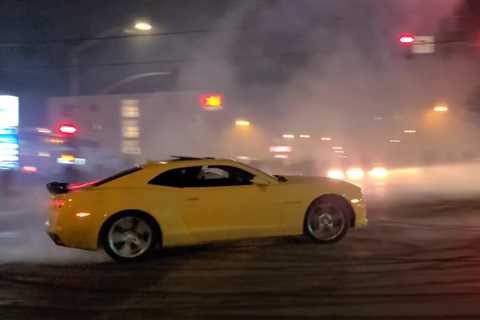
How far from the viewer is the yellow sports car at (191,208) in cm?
802

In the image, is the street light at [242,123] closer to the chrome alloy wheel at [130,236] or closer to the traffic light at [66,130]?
the traffic light at [66,130]

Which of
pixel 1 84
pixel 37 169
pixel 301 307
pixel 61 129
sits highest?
pixel 1 84

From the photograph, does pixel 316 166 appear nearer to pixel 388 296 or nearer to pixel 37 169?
pixel 37 169

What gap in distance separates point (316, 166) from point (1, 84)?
17419 mm

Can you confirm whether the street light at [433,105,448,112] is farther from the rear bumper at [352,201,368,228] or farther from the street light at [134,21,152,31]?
the rear bumper at [352,201,368,228]

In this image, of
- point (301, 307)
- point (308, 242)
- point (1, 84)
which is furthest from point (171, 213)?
point (1, 84)

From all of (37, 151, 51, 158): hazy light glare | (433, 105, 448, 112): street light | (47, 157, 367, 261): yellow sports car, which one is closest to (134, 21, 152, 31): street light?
(37, 151, 51, 158): hazy light glare

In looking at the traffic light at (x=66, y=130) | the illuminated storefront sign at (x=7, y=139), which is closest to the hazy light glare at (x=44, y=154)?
the traffic light at (x=66, y=130)

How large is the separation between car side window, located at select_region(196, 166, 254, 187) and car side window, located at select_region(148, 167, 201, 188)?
0.24 ft

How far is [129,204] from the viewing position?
8078 mm

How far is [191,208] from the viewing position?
8.27 metres

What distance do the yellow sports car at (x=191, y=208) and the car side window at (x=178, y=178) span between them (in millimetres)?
12

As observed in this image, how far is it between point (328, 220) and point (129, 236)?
2.49 meters

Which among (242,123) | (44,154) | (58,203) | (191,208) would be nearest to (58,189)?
(58,203)
